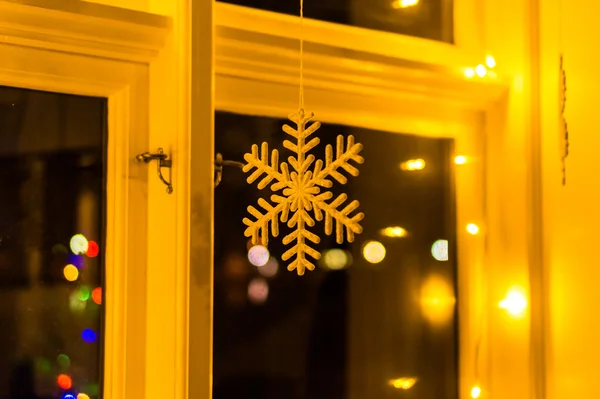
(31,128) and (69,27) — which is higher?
(69,27)

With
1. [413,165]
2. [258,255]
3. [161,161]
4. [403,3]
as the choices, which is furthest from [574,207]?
[161,161]

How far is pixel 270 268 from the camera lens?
125cm

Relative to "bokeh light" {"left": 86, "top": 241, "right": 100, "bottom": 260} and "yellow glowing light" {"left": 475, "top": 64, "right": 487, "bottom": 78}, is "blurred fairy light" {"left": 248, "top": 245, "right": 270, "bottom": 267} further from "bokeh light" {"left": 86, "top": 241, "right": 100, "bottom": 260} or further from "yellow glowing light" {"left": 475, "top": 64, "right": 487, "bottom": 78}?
"yellow glowing light" {"left": 475, "top": 64, "right": 487, "bottom": 78}

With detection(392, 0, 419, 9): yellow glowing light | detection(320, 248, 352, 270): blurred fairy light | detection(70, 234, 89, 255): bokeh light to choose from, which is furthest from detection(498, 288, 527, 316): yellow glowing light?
detection(70, 234, 89, 255): bokeh light

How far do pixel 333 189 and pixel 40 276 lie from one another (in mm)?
573

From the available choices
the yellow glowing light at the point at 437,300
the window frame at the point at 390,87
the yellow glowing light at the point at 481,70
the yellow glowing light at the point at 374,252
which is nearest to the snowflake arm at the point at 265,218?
the window frame at the point at 390,87

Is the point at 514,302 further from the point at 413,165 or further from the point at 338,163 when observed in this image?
the point at 338,163

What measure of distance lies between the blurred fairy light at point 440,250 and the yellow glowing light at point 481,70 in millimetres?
383

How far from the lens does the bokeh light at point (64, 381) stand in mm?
1108

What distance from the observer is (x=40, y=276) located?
109 cm

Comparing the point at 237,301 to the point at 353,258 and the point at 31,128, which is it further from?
the point at 31,128

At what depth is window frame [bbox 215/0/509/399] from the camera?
3.98 ft

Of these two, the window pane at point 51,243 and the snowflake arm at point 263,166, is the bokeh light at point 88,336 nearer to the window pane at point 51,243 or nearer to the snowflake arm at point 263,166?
the window pane at point 51,243

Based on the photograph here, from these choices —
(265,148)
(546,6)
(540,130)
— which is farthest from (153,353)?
(546,6)
